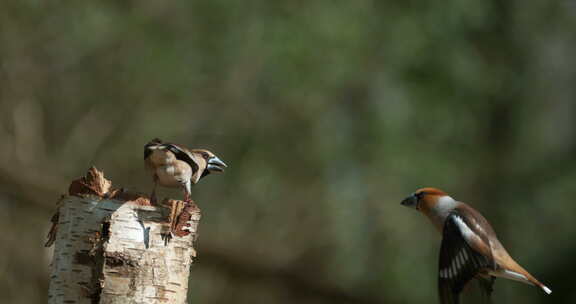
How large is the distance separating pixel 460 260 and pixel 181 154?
199cm

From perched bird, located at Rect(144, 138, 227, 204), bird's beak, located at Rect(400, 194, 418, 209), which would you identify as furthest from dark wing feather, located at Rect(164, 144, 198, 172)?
bird's beak, located at Rect(400, 194, 418, 209)

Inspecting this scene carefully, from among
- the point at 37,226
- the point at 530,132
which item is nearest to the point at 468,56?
the point at 530,132

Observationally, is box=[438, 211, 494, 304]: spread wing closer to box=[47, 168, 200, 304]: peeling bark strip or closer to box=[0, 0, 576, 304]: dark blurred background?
box=[47, 168, 200, 304]: peeling bark strip

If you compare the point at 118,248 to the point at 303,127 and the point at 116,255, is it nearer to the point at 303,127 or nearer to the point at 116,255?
the point at 116,255

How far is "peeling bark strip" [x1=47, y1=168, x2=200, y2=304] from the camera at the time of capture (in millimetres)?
3967

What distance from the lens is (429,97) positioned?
12930mm

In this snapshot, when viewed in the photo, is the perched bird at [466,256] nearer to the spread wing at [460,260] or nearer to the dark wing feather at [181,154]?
the spread wing at [460,260]

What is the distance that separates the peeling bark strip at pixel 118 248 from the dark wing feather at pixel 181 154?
0.62 meters

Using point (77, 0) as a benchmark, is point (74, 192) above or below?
below

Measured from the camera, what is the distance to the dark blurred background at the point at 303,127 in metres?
11.0

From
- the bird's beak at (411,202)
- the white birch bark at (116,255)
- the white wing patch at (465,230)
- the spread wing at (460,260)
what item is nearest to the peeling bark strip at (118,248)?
the white birch bark at (116,255)

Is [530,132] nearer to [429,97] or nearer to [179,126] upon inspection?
[429,97]

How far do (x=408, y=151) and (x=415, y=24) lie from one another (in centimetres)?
213

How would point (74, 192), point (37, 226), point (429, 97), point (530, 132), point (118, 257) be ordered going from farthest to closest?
point (530, 132)
point (429, 97)
point (37, 226)
point (74, 192)
point (118, 257)
